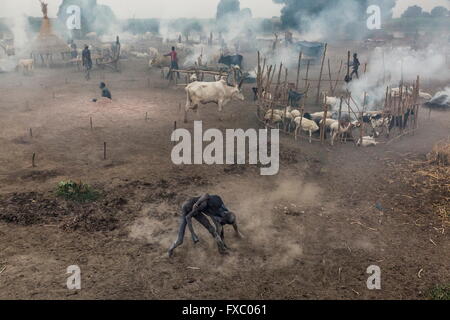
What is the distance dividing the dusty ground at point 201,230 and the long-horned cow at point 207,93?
8.90ft

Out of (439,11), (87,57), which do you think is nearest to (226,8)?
(439,11)

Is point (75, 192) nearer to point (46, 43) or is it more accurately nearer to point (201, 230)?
point (201, 230)

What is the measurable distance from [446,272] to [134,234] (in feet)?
18.6

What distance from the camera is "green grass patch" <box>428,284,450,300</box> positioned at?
5.84 meters

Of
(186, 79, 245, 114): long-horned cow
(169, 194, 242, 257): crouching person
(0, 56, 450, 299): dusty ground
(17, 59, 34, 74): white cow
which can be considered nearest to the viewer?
(0, 56, 450, 299): dusty ground

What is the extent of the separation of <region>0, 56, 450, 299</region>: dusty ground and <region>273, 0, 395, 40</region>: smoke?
36893mm

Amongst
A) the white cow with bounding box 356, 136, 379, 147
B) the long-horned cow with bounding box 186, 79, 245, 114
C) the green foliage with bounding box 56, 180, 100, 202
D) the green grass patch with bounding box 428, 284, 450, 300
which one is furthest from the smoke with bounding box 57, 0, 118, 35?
the green grass patch with bounding box 428, 284, 450, 300

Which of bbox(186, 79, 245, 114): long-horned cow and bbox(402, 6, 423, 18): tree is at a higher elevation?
bbox(402, 6, 423, 18): tree

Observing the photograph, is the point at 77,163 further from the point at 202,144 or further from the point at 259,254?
the point at 259,254

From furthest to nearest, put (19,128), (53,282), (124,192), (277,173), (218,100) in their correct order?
(218,100)
(19,128)
(277,173)
(124,192)
(53,282)

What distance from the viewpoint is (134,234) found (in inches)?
292

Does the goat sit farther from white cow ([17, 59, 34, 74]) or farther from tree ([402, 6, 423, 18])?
tree ([402, 6, 423, 18])

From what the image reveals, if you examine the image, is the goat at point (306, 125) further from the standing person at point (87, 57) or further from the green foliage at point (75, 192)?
the standing person at point (87, 57)

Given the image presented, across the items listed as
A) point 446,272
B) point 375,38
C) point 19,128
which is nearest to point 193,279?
point 446,272
